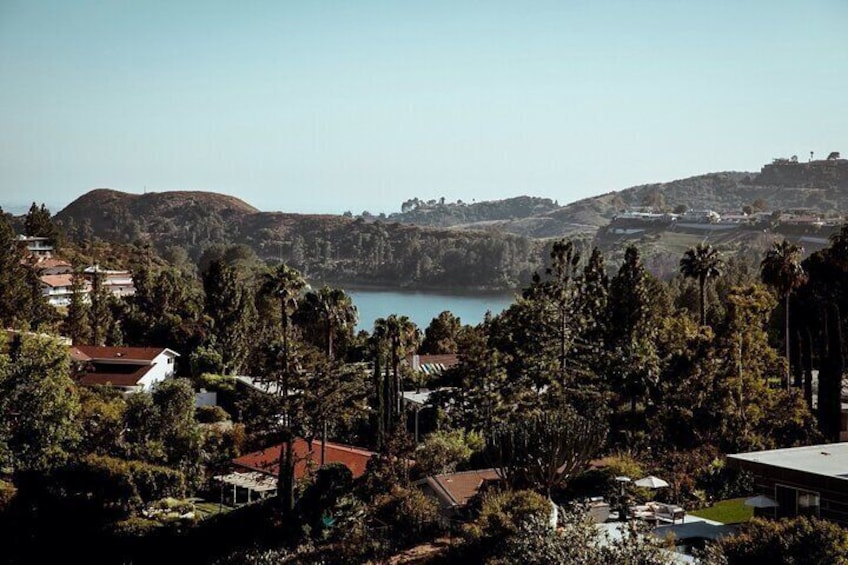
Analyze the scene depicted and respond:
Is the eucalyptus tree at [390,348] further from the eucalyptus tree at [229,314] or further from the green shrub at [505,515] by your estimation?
the eucalyptus tree at [229,314]

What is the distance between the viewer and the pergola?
25.7 metres

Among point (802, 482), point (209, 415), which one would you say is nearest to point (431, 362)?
point (209, 415)

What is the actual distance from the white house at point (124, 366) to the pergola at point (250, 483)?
10782 millimetres

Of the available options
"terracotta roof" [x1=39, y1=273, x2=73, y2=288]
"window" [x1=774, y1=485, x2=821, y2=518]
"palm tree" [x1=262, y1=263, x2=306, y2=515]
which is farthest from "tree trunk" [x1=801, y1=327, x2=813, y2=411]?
"terracotta roof" [x1=39, y1=273, x2=73, y2=288]

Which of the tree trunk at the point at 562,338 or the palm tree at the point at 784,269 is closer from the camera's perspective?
the palm tree at the point at 784,269

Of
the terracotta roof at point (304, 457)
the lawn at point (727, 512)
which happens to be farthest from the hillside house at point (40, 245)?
the lawn at point (727, 512)

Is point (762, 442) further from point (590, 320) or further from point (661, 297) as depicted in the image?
point (661, 297)

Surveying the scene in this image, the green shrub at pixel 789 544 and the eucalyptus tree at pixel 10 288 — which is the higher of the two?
the eucalyptus tree at pixel 10 288

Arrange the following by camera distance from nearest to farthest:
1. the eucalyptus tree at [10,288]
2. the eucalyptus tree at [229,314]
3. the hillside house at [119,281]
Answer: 1. the eucalyptus tree at [10,288]
2. the eucalyptus tree at [229,314]
3. the hillside house at [119,281]

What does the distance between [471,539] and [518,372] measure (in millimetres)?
15976

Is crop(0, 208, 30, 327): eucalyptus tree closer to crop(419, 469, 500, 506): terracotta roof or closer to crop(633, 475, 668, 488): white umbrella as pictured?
crop(419, 469, 500, 506): terracotta roof

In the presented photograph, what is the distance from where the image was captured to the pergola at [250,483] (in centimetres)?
2570

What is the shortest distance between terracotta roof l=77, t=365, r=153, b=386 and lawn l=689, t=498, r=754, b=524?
75.8ft

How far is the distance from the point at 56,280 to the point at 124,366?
29.2 metres
